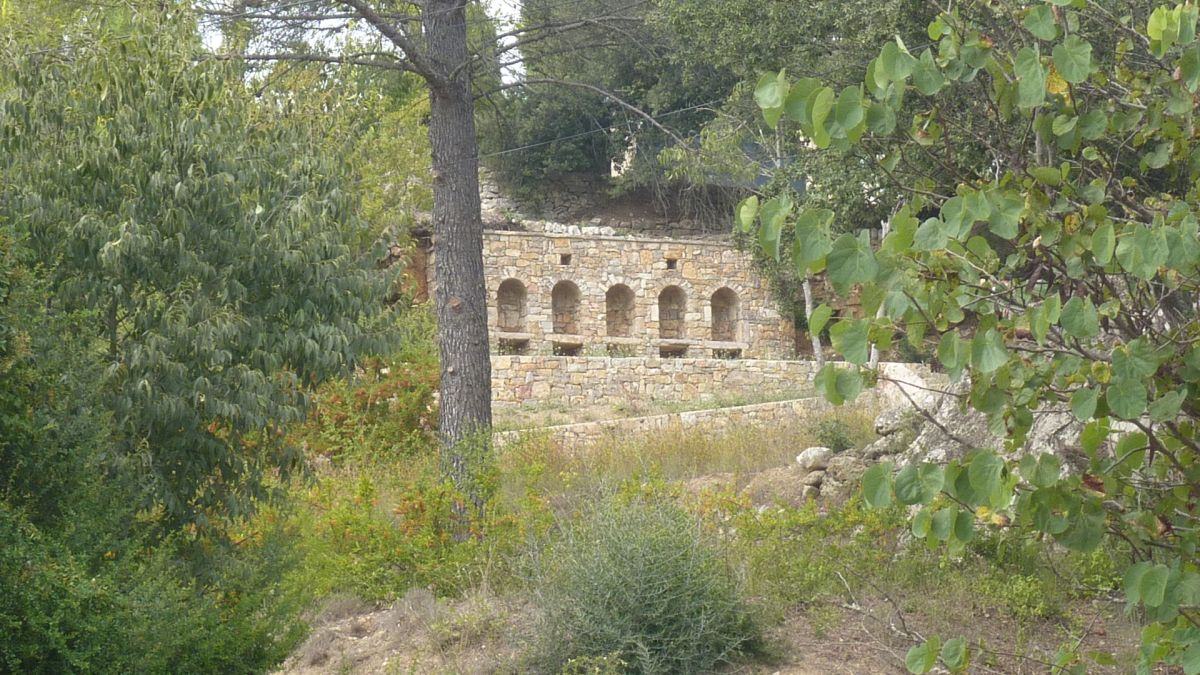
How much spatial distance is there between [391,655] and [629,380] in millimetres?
15028

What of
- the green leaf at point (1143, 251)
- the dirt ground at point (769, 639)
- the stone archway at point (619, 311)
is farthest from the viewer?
the stone archway at point (619, 311)

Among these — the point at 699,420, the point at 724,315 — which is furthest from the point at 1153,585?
the point at 724,315

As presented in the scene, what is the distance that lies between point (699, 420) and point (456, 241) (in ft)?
26.0

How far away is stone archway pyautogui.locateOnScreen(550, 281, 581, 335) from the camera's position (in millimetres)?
28344

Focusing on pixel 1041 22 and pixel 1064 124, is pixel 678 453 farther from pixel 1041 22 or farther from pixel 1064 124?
pixel 1041 22

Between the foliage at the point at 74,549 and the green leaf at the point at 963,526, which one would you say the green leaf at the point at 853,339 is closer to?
the green leaf at the point at 963,526

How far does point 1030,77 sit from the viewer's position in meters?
3.62

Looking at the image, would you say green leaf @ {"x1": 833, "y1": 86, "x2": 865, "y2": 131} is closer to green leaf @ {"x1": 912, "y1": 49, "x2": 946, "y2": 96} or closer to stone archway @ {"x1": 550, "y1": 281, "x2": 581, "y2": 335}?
green leaf @ {"x1": 912, "y1": 49, "x2": 946, "y2": 96}

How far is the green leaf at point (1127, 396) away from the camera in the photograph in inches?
138

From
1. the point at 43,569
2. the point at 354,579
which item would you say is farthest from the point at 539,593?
the point at 43,569

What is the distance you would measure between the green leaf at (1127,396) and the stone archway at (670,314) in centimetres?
2556

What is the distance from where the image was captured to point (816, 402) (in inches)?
760

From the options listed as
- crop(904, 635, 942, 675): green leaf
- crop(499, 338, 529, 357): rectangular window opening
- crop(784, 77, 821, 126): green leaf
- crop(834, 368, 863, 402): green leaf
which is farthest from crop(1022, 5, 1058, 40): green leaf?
crop(499, 338, 529, 357): rectangular window opening

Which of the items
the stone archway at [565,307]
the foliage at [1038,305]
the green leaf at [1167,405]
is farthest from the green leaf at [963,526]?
Result: the stone archway at [565,307]
